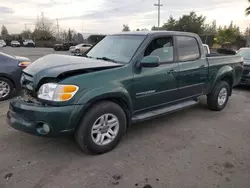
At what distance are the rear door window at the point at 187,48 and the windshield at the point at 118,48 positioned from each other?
2.95ft

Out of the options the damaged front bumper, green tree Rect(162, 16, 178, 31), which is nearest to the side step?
the damaged front bumper

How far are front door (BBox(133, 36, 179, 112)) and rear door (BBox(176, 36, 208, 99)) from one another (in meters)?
0.19

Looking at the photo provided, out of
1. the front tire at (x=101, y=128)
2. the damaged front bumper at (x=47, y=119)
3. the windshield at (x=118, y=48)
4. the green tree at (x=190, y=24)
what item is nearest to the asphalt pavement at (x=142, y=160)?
the front tire at (x=101, y=128)

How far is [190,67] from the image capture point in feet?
14.4

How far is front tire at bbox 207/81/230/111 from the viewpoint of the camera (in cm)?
520

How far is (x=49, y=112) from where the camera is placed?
9.13 feet

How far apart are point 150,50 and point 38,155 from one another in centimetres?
240

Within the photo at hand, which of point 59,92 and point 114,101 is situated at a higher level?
point 59,92

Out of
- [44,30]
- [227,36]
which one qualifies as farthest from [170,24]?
[44,30]

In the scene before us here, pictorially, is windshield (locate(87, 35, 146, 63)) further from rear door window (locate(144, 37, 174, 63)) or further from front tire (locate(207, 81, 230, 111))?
front tire (locate(207, 81, 230, 111))

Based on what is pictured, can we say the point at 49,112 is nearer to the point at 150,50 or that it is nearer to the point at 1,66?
the point at 150,50

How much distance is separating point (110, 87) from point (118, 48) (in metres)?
1.08

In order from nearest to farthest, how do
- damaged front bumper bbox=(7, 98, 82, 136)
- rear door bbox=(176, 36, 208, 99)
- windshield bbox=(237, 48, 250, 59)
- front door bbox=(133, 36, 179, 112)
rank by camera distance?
damaged front bumper bbox=(7, 98, 82, 136)
front door bbox=(133, 36, 179, 112)
rear door bbox=(176, 36, 208, 99)
windshield bbox=(237, 48, 250, 59)

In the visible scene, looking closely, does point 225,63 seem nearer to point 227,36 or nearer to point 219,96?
point 219,96
